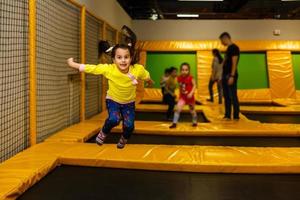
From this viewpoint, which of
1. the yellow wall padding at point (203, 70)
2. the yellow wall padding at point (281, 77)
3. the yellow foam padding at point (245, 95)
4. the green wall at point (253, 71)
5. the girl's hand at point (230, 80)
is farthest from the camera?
the green wall at point (253, 71)

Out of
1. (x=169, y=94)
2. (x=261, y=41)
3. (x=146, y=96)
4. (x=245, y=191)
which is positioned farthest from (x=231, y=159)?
(x=261, y=41)

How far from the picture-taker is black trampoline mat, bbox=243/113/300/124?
6727mm

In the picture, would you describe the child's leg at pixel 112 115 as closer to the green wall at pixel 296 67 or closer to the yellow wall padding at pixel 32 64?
the yellow wall padding at pixel 32 64

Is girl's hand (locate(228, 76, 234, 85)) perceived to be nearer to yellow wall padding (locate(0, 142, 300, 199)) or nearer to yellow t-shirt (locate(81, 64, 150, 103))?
yellow wall padding (locate(0, 142, 300, 199))

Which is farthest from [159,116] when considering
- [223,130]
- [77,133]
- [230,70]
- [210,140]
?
[77,133]

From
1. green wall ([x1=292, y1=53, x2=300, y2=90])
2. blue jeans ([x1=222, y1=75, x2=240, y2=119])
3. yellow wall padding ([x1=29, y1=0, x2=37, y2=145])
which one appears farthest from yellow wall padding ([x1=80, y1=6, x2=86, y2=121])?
green wall ([x1=292, y1=53, x2=300, y2=90])

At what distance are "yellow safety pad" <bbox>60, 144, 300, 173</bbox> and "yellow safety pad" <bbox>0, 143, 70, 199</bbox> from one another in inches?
6.7

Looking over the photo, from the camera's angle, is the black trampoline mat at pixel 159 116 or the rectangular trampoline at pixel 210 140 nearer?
the rectangular trampoline at pixel 210 140

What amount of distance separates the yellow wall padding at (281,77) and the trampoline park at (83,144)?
458 centimetres

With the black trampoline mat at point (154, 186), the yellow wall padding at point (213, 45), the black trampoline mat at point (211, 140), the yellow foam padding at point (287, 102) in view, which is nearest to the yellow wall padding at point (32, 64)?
the black trampoline mat at point (154, 186)

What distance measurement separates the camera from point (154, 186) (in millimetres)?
3020

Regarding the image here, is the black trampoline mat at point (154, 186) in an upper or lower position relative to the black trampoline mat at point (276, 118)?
lower

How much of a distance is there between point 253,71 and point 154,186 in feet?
27.6

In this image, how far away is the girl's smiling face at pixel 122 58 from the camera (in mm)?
2675
